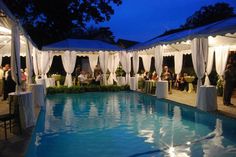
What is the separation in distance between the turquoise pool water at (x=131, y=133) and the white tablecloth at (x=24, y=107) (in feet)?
1.21

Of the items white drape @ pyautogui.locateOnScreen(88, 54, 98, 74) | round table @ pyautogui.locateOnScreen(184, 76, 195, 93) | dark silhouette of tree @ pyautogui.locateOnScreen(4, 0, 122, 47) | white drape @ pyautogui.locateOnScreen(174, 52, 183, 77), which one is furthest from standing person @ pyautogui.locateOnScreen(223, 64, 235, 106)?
dark silhouette of tree @ pyautogui.locateOnScreen(4, 0, 122, 47)

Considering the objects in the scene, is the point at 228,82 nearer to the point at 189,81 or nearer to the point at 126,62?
the point at 189,81

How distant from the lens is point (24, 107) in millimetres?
7461

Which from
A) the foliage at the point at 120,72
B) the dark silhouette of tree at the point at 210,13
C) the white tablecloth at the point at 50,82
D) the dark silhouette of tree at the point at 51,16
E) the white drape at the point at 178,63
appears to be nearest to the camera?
the white drape at the point at 178,63

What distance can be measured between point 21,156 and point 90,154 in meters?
1.37

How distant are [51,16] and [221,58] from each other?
56.8ft

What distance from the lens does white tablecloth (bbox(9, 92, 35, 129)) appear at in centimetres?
734

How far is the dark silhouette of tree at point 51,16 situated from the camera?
27125mm

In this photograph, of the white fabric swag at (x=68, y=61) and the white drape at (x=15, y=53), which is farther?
the white fabric swag at (x=68, y=61)

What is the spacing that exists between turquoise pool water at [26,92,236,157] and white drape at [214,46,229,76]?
391cm

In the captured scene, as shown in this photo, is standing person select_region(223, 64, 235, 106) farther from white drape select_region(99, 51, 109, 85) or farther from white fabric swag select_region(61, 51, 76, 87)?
white fabric swag select_region(61, 51, 76, 87)

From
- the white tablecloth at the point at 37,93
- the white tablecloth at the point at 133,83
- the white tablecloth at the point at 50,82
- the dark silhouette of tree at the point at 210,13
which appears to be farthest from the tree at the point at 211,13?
the white tablecloth at the point at 37,93

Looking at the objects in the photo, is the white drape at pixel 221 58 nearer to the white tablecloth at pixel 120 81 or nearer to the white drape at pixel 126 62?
the white drape at pixel 126 62

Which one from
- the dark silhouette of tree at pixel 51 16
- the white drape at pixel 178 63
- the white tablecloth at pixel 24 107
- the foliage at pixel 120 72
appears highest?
the dark silhouette of tree at pixel 51 16
